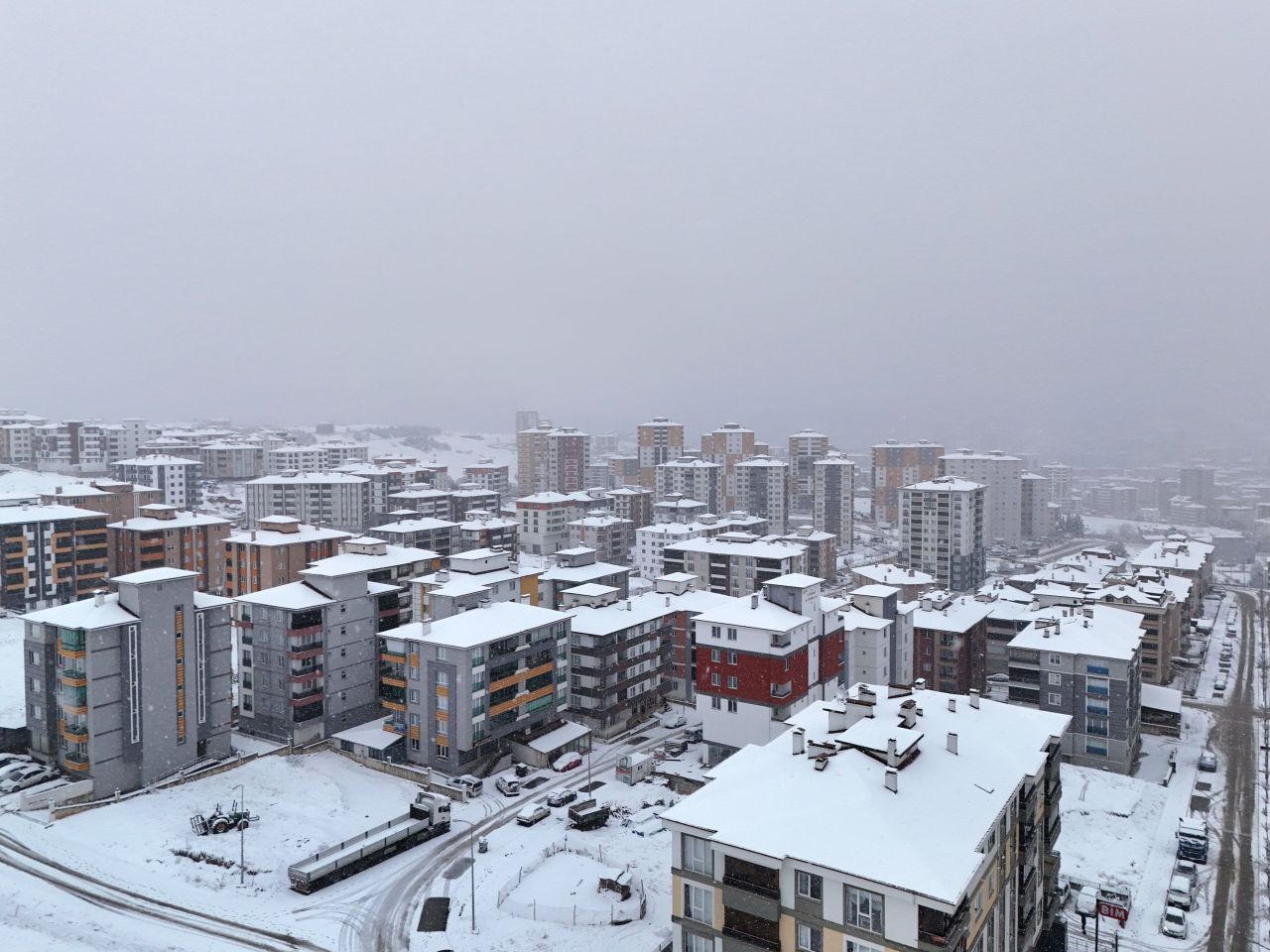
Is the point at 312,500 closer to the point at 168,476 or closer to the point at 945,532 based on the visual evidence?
the point at 168,476

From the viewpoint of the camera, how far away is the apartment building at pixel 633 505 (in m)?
151

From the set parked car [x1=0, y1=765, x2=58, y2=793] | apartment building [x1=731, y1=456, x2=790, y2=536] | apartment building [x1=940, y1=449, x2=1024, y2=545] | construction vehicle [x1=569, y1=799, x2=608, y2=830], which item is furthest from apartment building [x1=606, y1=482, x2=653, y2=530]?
parked car [x1=0, y1=765, x2=58, y2=793]

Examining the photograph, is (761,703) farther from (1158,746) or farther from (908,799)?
(1158,746)

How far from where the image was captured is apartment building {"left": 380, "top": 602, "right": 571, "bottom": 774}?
50.0 meters

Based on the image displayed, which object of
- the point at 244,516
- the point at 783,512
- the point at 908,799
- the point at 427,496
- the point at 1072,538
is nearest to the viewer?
the point at 908,799

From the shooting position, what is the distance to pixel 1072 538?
179 meters

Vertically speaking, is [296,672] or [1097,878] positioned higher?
[296,672]

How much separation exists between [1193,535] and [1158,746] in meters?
126

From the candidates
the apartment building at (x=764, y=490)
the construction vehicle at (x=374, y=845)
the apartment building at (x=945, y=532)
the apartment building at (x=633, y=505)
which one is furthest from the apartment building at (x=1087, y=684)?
the apartment building at (x=764, y=490)

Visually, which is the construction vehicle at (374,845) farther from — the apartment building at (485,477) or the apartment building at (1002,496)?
the apartment building at (1002,496)

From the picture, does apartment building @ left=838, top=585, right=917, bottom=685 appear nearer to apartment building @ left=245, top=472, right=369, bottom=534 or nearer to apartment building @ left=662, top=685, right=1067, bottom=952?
apartment building @ left=662, top=685, right=1067, bottom=952

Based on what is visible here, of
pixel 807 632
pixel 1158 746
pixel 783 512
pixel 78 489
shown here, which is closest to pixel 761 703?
pixel 807 632

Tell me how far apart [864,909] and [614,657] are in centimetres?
3722

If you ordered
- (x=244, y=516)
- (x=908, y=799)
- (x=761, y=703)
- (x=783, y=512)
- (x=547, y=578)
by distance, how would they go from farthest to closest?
(x=783, y=512) < (x=244, y=516) < (x=547, y=578) < (x=761, y=703) < (x=908, y=799)
